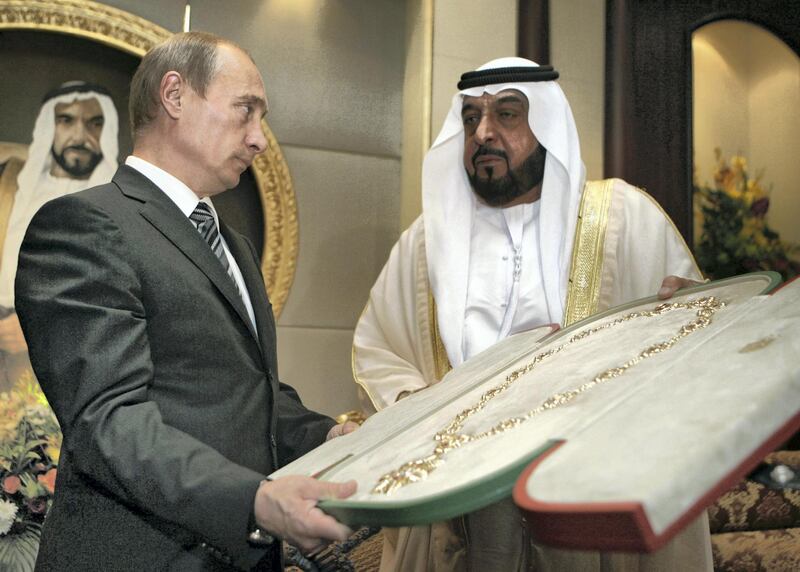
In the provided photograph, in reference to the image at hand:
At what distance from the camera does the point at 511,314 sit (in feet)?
9.46

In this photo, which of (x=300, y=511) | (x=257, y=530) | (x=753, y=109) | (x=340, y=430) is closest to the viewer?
(x=300, y=511)

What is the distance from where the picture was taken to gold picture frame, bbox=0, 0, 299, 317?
3516 mm

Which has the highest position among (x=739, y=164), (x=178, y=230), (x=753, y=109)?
(x=753, y=109)

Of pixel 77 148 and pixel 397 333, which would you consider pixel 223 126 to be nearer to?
pixel 397 333

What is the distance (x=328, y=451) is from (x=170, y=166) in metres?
0.74

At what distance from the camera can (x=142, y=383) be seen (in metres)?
1.56

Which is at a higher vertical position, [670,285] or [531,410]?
[670,285]

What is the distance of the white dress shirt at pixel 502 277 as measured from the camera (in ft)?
9.36

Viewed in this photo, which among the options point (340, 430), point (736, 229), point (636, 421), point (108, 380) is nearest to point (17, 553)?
point (340, 430)

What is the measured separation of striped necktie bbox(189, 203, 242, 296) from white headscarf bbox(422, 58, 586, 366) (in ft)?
3.39

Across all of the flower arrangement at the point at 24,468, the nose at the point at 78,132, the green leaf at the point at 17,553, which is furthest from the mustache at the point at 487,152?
the green leaf at the point at 17,553

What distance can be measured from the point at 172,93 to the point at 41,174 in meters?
1.85

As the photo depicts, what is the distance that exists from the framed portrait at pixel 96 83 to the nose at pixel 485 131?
119cm

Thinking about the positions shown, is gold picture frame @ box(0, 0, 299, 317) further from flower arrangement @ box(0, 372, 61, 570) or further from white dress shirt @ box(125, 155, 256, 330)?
white dress shirt @ box(125, 155, 256, 330)
